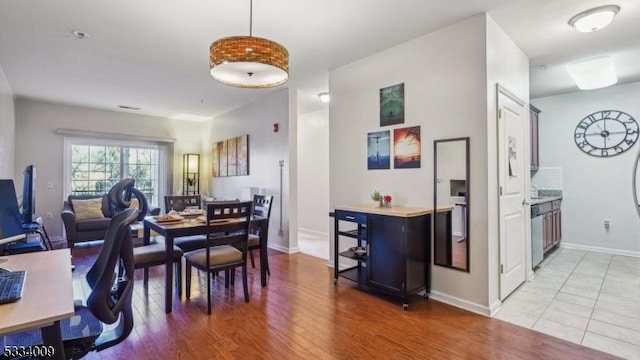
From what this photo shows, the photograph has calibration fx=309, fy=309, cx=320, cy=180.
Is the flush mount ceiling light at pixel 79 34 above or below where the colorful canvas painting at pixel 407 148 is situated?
above

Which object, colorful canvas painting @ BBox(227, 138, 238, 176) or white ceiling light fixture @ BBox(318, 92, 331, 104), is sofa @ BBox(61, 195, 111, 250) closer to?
colorful canvas painting @ BBox(227, 138, 238, 176)

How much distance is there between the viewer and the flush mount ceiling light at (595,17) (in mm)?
2557

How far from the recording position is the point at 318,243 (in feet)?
18.1

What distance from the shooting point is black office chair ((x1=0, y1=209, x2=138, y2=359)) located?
4.26ft

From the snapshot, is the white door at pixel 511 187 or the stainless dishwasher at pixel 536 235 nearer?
the white door at pixel 511 187

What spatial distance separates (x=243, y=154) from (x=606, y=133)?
596 centimetres

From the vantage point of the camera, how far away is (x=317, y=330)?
242 centimetres

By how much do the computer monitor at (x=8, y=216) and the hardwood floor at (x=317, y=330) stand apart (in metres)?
0.93

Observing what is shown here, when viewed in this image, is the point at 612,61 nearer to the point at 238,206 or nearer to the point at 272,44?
the point at 272,44

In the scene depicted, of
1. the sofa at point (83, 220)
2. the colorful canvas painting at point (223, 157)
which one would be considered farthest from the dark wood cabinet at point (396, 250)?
the sofa at point (83, 220)

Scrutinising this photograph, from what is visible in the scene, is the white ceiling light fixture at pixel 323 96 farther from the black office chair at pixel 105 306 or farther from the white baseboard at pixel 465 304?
the black office chair at pixel 105 306

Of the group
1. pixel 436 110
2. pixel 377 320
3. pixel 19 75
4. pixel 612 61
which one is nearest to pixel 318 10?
pixel 436 110

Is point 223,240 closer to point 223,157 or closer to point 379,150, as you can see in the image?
point 379,150

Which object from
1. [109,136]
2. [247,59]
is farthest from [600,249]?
[109,136]
